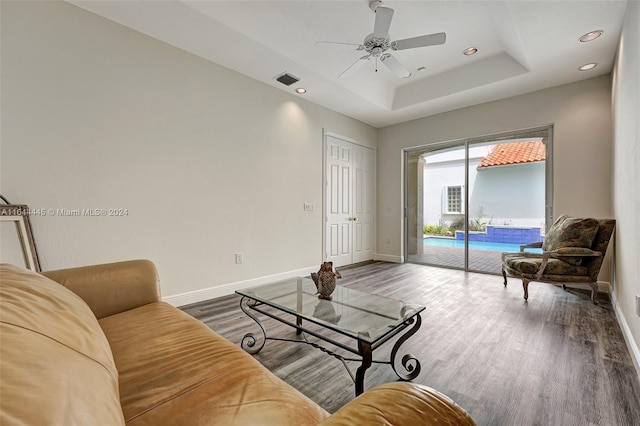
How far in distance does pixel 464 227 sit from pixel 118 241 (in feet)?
15.9

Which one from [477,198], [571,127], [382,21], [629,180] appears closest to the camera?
[629,180]

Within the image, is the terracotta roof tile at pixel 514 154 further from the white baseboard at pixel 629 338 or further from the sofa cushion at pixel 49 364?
the sofa cushion at pixel 49 364

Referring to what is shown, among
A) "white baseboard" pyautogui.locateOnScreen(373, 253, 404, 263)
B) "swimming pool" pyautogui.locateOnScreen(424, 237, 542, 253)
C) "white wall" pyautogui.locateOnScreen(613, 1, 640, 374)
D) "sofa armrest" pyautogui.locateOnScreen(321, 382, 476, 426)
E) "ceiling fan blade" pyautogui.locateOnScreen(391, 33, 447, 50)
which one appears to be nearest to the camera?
"sofa armrest" pyautogui.locateOnScreen(321, 382, 476, 426)

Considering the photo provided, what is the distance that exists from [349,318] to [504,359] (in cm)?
120

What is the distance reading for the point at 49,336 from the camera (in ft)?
2.07

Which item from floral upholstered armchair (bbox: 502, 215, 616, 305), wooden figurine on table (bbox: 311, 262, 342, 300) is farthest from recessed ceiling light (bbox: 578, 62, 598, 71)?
wooden figurine on table (bbox: 311, 262, 342, 300)

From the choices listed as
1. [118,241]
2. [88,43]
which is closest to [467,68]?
[88,43]

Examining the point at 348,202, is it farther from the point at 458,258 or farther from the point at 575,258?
the point at 575,258

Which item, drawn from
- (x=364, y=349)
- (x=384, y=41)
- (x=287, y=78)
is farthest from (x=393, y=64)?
(x=364, y=349)

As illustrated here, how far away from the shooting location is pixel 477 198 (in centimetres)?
459

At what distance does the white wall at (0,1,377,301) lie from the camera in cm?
217

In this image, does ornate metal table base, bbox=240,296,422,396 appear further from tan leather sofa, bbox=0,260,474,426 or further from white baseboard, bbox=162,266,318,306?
white baseboard, bbox=162,266,318,306

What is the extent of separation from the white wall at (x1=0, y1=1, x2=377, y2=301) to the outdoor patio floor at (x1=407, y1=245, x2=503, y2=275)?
2.64m

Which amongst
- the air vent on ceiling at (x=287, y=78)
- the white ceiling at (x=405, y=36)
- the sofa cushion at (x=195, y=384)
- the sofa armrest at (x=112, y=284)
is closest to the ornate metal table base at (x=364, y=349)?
the sofa cushion at (x=195, y=384)
